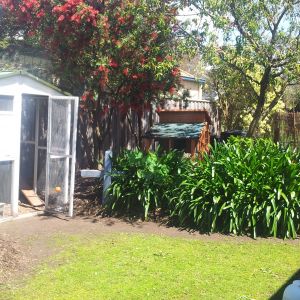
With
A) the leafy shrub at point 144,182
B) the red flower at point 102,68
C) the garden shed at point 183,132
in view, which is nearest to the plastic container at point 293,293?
the leafy shrub at point 144,182

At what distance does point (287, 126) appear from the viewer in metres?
17.5

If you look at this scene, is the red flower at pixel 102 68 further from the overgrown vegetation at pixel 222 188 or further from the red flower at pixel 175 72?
the red flower at pixel 175 72

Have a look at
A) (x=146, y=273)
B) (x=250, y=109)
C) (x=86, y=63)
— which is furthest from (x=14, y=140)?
(x=250, y=109)

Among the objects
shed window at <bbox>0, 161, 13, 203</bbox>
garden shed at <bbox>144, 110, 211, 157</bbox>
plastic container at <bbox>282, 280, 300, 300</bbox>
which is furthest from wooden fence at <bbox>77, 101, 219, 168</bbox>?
plastic container at <bbox>282, 280, 300, 300</bbox>

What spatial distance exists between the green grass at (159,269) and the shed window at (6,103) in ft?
7.91

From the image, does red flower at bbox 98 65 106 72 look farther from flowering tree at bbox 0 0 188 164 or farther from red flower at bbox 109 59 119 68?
red flower at bbox 109 59 119 68

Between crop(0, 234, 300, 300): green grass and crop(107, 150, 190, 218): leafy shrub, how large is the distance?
1300mm

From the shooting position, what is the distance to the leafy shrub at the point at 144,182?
28.1ft

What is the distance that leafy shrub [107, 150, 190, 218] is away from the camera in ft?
28.1

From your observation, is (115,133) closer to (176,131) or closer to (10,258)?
(176,131)

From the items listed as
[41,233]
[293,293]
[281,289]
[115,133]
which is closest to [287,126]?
[115,133]

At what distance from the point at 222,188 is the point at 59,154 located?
9.90 feet

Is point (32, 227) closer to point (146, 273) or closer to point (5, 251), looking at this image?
point (5, 251)

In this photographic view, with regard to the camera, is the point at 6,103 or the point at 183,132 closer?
the point at 6,103
